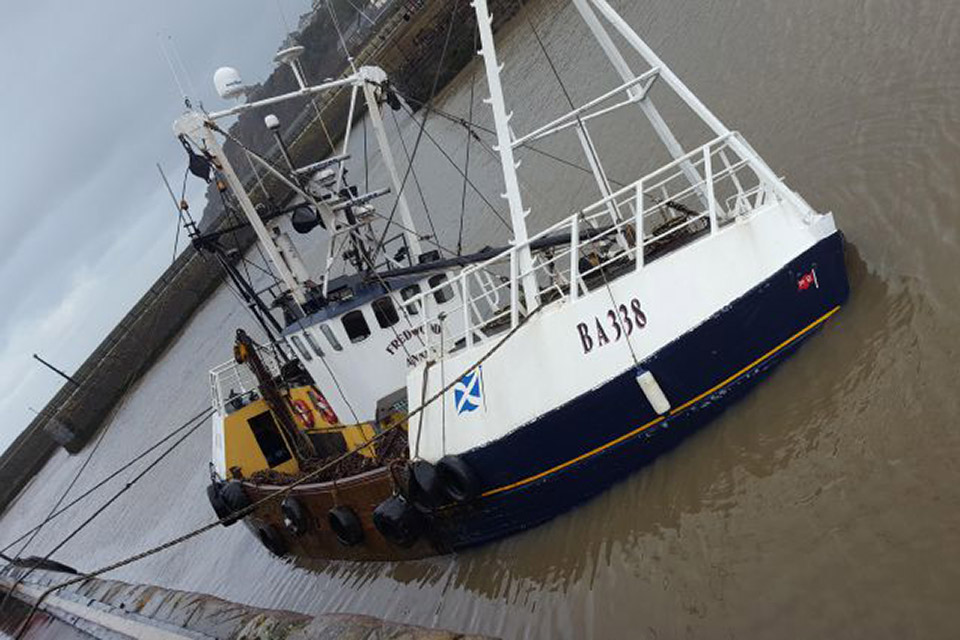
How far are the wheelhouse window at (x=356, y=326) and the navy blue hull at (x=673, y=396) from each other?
10.6ft

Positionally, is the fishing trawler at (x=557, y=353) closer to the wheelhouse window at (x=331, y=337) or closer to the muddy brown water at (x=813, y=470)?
the wheelhouse window at (x=331, y=337)

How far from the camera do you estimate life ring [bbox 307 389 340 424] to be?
36.9ft

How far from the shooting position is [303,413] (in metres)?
12.2

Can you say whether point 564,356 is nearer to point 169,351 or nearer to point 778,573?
point 778,573

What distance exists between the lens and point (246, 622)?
6.46 meters

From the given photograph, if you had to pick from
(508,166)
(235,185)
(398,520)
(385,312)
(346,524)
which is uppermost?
(235,185)

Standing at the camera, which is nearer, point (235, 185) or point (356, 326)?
point (356, 326)

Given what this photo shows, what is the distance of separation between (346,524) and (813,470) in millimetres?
5702

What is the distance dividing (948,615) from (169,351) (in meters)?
41.0

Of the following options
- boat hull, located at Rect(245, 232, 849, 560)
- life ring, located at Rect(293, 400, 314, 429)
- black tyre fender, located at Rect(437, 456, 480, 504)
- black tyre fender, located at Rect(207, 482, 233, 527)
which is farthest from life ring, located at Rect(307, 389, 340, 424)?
boat hull, located at Rect(245, 232, 849, 560)

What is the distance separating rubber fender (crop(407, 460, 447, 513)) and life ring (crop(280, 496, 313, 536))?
9.68 ft

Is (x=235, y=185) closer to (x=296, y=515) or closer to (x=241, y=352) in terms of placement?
(x=241, y=352)

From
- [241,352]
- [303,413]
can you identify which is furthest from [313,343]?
[303,413]

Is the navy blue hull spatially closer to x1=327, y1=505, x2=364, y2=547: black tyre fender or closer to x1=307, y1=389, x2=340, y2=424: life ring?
x1=327, y1=505, x2=364, y2=547: black tyre fender
